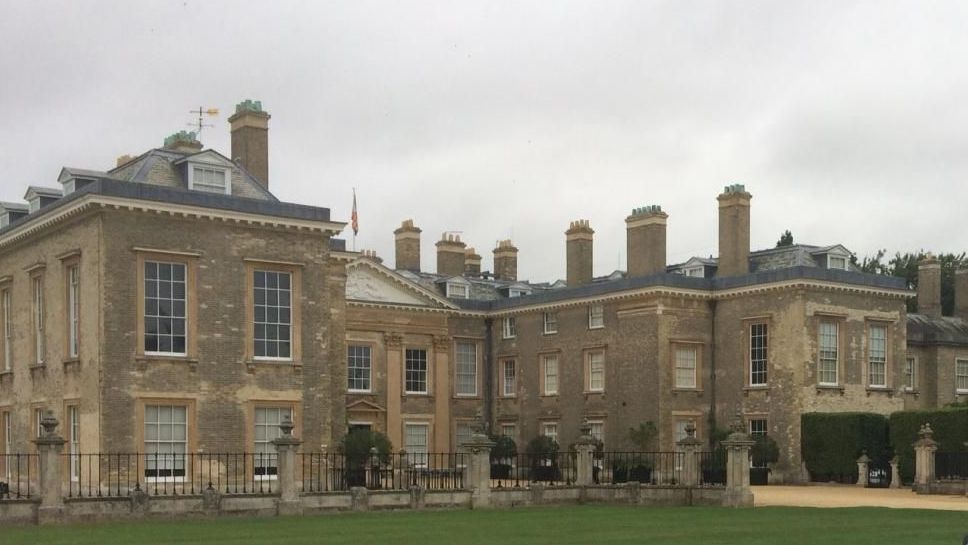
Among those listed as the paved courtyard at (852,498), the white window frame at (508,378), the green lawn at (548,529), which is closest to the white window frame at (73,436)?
the green lawn at (548,529)

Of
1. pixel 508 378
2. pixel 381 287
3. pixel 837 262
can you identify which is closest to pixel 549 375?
pixel 508 378

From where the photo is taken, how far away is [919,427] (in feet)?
128

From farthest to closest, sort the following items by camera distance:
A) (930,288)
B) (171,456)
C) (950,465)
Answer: (930,288), (950,465), (171,456)

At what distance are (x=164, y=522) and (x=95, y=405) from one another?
6.63 meters

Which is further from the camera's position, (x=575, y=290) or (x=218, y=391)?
(x=575, y=290)

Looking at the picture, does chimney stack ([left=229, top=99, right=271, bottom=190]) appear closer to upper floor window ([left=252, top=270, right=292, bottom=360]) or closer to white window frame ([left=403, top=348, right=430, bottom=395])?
upper floor window ([left=252, top=270, right=292, bottom=360])

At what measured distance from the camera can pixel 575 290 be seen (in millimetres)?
48281

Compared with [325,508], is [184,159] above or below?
above

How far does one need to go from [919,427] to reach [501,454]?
50.2 feet

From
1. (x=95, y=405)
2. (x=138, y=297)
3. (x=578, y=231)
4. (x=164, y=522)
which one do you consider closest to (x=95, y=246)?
(x=138, y=297)

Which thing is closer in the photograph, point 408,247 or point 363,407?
point 363,407

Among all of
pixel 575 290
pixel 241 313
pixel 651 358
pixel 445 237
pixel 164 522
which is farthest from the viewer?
pixel 445 237

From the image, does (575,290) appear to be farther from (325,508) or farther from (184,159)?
(325,508)

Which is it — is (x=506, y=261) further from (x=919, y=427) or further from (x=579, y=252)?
(x=919, y=427)
